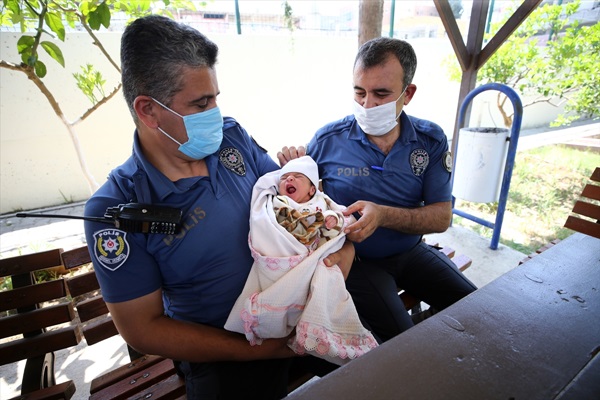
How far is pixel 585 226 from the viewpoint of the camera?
244 centimetres

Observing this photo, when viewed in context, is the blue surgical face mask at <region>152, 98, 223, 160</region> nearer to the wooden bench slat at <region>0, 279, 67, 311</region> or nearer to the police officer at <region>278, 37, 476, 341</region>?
the police officer at <region>278, 37, 476, 341</region>

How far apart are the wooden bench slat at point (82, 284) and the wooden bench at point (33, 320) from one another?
7 cm

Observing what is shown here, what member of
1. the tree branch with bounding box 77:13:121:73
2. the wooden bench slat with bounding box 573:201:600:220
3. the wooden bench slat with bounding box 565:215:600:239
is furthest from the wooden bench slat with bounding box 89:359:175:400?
the wooden bench slat with bounding box 573:201:600:220

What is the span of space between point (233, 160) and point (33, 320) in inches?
56.1

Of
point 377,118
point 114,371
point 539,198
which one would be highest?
point 377,118

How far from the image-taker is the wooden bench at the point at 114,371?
1.64 meters

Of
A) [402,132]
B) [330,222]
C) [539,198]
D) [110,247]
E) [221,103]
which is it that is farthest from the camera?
[221,103]

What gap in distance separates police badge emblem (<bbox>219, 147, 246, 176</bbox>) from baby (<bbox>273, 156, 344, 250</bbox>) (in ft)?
0.72

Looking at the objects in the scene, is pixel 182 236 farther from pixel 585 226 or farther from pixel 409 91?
pixel 585 226

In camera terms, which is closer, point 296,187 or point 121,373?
point 296,187

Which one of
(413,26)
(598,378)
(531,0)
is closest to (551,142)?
(413,26)

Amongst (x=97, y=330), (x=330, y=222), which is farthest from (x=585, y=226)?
(x=97, y=330)

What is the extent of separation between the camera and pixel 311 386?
0.81 m

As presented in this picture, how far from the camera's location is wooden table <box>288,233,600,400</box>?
2.65 feet
